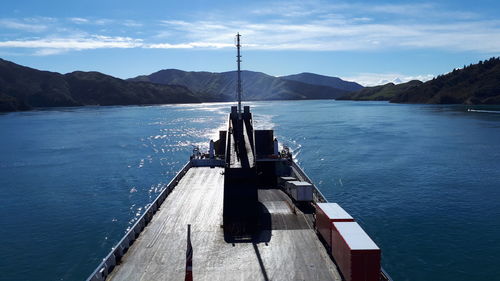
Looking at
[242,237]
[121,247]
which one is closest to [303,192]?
[242,237]

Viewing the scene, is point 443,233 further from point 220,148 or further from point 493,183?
point 220,148

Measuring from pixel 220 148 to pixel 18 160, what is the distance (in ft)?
194

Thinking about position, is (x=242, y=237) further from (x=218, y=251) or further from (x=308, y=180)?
(x=308, y=180)

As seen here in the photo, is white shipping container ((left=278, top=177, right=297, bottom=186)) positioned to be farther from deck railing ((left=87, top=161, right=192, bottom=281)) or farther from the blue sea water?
deck railing ((left=87, top=161, right=192, bottom=281))

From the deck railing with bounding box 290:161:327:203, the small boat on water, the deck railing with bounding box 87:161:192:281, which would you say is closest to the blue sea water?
the deck railing with bounding box 290:161:327:203

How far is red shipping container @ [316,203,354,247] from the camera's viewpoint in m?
24.4

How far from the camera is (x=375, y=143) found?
103938mm

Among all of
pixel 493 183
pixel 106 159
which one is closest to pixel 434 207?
pixel 493 183

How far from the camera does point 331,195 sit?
184ft

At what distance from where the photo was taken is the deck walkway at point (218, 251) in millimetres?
22453

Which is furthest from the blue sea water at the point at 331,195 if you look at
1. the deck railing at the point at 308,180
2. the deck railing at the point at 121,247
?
Result: the deck railing at the point at 121,247

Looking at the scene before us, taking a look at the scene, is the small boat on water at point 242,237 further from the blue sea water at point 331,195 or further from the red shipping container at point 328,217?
the blue sea water at point 331,195

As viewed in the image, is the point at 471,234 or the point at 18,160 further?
the point at 18,160

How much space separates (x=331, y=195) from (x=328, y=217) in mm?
32542
